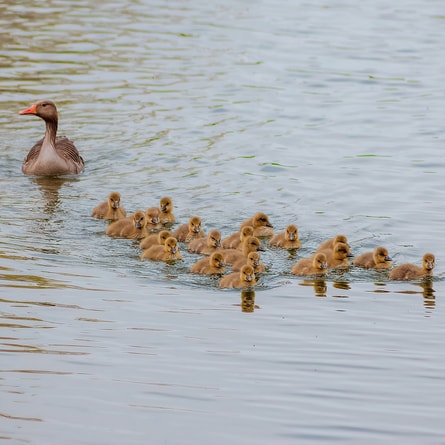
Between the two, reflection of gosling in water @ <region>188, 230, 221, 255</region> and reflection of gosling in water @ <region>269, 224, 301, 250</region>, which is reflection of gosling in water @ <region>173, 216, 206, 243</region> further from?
reflection of gosling in water @ <region>269, 224, 301, 250</region>

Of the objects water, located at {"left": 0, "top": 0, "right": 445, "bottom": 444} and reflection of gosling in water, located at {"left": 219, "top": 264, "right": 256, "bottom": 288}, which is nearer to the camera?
water, located at {"left": 0, "top": 0, "right": 445, "bottom": 444}

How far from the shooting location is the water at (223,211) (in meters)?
8.76

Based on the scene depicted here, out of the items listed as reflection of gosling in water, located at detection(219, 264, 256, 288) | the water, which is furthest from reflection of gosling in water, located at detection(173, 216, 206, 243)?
reflection of gosling in water, located at detection(219, 264, 256, 288)

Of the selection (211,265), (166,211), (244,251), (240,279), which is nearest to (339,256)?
(244,251)

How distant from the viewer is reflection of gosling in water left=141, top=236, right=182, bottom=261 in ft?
40.1

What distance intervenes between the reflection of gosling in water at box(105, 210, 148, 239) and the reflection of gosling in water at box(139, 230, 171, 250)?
0.87 feet

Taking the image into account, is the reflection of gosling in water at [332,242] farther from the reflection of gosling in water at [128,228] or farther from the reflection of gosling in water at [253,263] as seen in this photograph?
the reflection of gosling in water at [128,228]

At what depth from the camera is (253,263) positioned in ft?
39.0

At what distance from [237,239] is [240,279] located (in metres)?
1.48

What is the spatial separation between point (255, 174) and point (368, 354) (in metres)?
6.42

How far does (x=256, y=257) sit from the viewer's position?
38.9 feet

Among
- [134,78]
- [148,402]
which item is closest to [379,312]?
[148,402]

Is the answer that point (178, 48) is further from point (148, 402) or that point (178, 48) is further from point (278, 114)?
point (148, 402)

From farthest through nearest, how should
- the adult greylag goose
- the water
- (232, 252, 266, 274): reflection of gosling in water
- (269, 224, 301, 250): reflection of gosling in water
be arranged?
the adult greylag goose → (269, 224, 301, 250): reflection of gosling in water → (232, 252, 266, 274): reflection of gosling in water → the water
